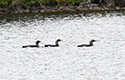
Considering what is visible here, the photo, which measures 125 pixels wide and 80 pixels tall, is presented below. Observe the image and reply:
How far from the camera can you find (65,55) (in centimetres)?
3138

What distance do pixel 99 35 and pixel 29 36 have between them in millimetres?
8881

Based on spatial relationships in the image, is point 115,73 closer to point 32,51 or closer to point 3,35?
point 32,51

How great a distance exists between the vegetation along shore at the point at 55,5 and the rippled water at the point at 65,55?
103ft

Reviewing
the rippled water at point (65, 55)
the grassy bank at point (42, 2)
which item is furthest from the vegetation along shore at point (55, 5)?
the rippled water at point (65, 55)

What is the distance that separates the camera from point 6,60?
30.2m

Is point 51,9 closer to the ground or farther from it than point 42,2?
closer to the ground

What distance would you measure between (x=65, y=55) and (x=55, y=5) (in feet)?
181

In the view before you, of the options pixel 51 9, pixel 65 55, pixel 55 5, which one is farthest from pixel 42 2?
pixel 65 55

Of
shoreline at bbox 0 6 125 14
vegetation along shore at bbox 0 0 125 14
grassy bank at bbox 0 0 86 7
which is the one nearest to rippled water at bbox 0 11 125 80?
shoreline at bbox 0 6 125 14

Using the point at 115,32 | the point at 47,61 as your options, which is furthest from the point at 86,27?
the point at 47,61

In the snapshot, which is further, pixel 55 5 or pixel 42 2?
pixel 55 5

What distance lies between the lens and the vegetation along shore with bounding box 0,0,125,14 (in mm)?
81125

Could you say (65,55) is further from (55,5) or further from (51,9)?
(55,5)

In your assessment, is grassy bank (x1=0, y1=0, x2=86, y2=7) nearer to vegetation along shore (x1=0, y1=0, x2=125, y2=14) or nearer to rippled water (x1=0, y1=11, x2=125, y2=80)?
vegetation along shore (x1=0, y1=0, x2=125, y2=14)
